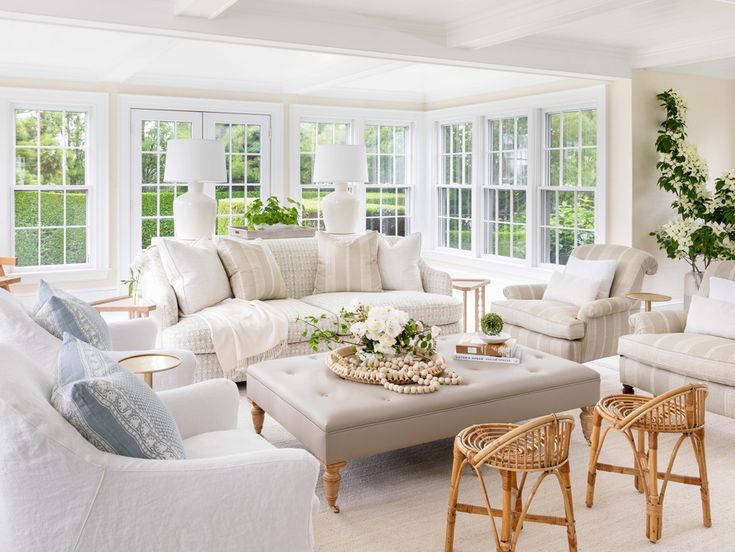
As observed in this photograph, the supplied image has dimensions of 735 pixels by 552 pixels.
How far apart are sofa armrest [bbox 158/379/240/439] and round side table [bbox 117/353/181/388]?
0.40 meters

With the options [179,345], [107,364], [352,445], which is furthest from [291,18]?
[107,364]

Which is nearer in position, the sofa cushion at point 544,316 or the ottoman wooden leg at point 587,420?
the ottoman wooden leg at point 587,420

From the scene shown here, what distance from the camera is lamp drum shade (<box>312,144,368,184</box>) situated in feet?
20.5

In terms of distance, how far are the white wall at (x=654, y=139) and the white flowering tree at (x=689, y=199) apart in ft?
0.30

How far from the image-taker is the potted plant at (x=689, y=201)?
617 centimetres

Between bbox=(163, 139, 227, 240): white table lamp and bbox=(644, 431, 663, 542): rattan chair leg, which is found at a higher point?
bbox=(163, 139, 227, 240): white table lamp

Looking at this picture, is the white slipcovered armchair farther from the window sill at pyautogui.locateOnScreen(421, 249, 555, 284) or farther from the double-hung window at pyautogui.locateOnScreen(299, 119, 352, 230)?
the double-hung window at pyautogui.locateOnScreen(299, 119, 352, 230)

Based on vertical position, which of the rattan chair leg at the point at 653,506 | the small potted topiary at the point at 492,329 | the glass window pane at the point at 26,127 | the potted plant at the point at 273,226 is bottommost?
the rattan chair leg at the point at 653,506

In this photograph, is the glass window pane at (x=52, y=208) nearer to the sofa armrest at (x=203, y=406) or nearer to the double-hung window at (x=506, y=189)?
the double-hung window at (x=506, y=189)

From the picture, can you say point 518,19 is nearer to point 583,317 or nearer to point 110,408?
point 583,317

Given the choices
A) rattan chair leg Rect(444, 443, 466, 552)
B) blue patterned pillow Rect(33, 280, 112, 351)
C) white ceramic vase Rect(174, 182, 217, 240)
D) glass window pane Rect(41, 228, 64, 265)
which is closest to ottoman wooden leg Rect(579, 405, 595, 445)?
rattan chair leg Rect(444, 443, 466, 552)

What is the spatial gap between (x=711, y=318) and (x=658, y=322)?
32 centimetres

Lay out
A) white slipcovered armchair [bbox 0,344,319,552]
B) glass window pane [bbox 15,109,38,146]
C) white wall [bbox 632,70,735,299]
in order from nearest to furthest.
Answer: white slipcovered armchair [bbox 0,344,319,552] < white wall [bbox 632,70,735,299] < glass window pane [bbox 15,109,38,146]

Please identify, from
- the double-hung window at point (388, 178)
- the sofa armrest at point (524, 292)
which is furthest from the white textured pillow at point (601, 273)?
the double-hung window at point (388, 178)
